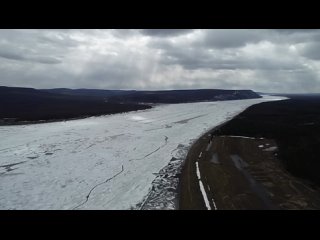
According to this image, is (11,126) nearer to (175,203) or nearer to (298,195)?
(175,203)

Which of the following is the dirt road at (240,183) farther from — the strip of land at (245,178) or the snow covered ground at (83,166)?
the snow covered ground at (83,166)

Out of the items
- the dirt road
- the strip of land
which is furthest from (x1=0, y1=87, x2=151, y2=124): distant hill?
the dirt road

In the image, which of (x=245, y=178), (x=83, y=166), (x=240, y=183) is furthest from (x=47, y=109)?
(x=240, y=183)

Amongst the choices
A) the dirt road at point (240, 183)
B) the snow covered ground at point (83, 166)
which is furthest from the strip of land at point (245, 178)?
the snow covered ground at point (83, 166)

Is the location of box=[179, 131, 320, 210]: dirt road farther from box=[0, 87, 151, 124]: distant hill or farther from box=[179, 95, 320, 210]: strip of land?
box=[0, 87, 151, 124]: distant hill

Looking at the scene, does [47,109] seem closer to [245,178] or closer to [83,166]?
[83,166]

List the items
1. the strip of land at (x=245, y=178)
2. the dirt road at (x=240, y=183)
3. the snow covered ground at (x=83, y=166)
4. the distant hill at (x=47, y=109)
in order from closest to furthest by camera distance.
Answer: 1. the dirt road at (x=240, y=183)
2. the strip of land at (x=245, y=178)
3. the snow covered ground at (x=83, y=166)
4. the distant hill at (x=47, y=109)

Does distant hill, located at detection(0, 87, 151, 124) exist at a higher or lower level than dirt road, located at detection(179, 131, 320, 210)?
higher

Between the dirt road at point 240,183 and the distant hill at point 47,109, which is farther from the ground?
the distant hill at point 47,109

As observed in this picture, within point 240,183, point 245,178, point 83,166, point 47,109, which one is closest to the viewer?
point 240,183

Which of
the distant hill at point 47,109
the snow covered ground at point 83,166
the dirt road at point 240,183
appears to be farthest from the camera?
the distant hill at point 47,109
